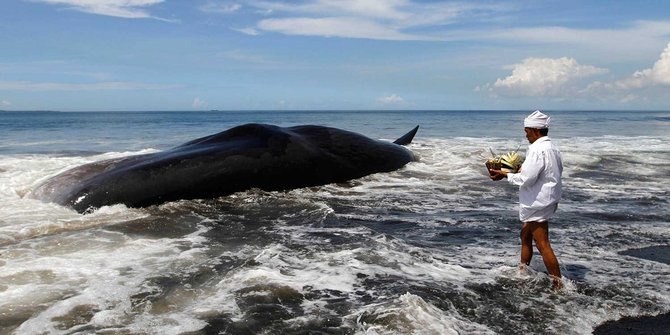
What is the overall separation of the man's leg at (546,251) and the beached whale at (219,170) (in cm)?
636

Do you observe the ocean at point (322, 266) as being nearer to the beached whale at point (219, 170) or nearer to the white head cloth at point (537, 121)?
the beached whale at point (219, 170)

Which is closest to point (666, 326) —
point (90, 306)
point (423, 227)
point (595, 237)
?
point (595, 237)

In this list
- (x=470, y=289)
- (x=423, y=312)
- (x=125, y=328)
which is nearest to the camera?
(x=125, y=328)

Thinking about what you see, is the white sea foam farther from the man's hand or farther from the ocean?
→ the man's hand

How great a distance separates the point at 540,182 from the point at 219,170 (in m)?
6.70

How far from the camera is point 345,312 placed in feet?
16.8

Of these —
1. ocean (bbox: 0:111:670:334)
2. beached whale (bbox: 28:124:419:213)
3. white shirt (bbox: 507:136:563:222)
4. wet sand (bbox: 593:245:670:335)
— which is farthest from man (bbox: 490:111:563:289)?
beached whale (bbox: 28:124:419:213)

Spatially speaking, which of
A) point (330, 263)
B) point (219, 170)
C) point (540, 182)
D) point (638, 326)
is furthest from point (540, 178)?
point (219, 170)

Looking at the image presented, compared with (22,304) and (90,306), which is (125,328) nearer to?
(90,306)

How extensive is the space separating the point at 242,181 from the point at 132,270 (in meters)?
4.96

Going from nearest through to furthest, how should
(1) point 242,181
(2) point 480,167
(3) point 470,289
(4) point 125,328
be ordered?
1. (4) point 125,328
2. (3) point 470,289
3. (1) point 242,181
4. (2) point 480,167

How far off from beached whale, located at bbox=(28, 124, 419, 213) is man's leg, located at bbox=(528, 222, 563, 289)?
6.36 m

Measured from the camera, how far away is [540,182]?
6023 mm

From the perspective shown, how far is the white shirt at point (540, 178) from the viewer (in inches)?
233
